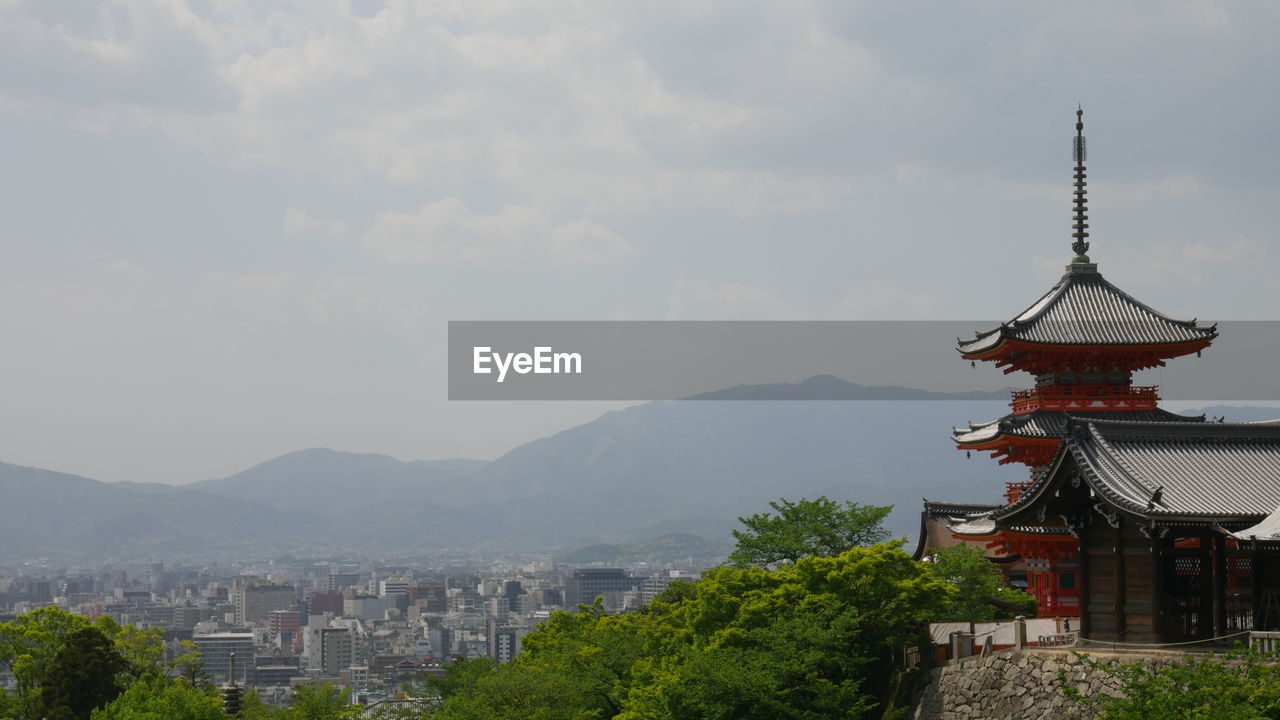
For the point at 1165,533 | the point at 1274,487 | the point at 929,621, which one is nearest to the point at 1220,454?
the point at 1274,487

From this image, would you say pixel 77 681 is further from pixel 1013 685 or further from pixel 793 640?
pixel 1013 685

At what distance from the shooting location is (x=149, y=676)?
178 feet

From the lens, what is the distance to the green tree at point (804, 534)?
43.6m

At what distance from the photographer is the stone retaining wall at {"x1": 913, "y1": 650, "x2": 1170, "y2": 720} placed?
25.3m

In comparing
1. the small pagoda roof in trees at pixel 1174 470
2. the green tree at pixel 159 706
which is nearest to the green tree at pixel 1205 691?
the small pagoda roof in trees at pixel 1174 470

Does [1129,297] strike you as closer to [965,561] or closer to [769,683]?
[965,561]

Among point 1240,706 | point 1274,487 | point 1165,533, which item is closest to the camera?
point 1240,706

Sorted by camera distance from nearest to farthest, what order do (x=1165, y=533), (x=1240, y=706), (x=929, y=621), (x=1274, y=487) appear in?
(x=1240, y=706) < (x=1165, y=533) < (x=1274, y=487) < (x=929, y=621)

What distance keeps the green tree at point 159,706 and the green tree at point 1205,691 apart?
2932cm

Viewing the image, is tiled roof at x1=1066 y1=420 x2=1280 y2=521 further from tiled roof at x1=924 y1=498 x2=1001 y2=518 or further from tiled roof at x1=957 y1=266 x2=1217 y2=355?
tiled roof at x1=924 y1=498 x2=1001 y2=518

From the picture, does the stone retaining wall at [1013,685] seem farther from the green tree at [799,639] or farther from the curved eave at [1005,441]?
the curved eave at [1005,441]

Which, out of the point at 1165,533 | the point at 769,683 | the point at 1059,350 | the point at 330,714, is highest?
the point at 1059,350

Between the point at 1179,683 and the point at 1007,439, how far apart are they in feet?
60.9

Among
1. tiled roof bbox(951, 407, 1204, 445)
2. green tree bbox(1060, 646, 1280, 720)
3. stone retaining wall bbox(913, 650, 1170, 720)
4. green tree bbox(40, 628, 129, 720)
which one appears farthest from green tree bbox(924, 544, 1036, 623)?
green tree bbox(40, 628, 129, 720)
